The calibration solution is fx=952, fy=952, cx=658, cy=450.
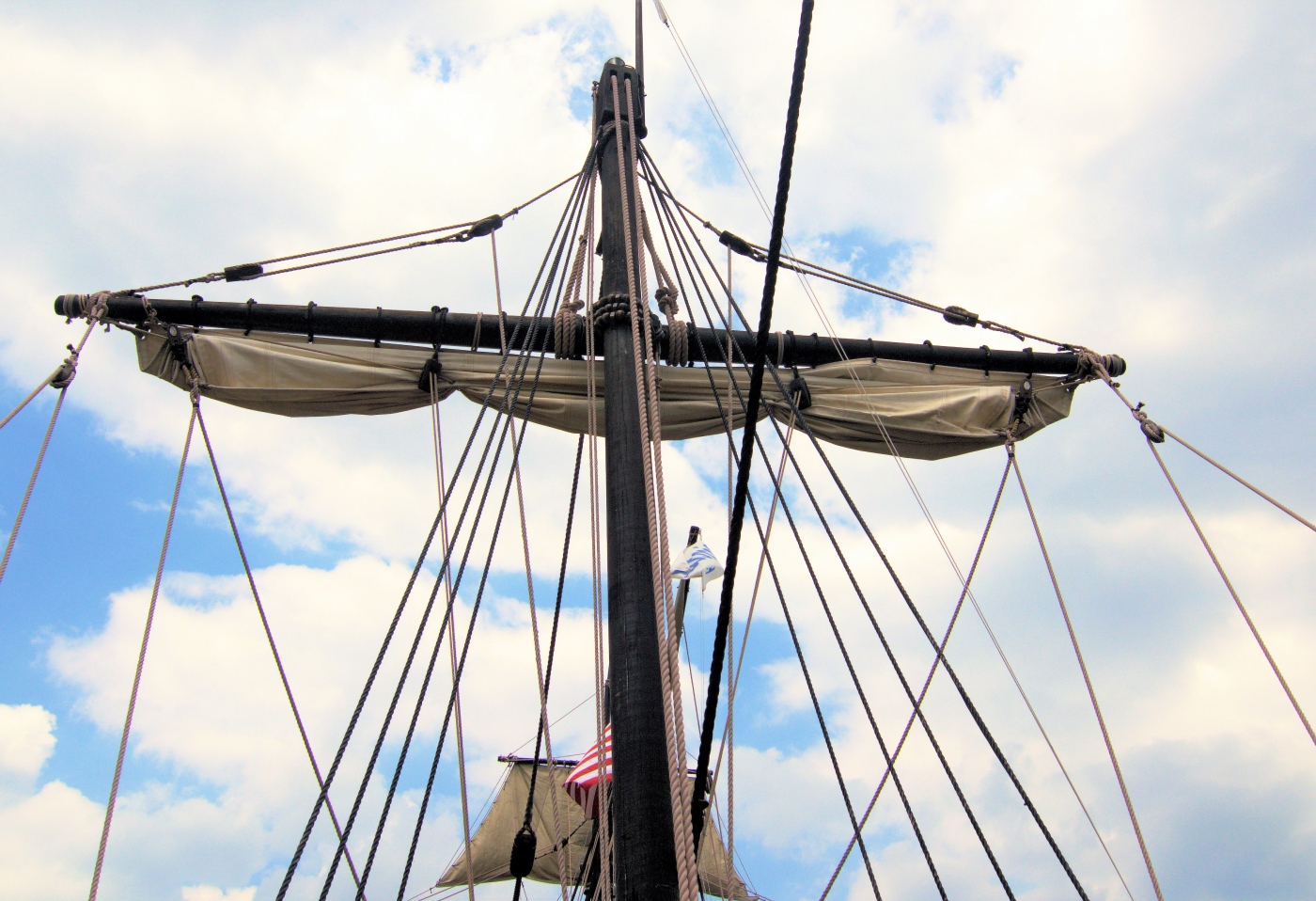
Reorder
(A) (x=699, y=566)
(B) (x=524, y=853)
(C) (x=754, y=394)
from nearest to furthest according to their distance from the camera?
(C) (x=754, y=394), (B) (x=524, y=853), (A) (x=699, y=566)

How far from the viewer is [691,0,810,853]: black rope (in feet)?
11.0

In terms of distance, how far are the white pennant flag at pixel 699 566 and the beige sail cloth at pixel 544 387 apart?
12.6 ft

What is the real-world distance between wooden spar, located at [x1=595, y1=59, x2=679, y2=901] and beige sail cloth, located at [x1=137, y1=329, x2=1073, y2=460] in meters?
1.42

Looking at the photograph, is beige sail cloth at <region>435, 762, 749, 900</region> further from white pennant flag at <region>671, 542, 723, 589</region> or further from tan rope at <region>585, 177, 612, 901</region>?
tan rope at <region>585, 177, 612, 901</region>

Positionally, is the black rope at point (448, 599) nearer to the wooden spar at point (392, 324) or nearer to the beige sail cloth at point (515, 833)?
the wooden spar at point (392, 324)

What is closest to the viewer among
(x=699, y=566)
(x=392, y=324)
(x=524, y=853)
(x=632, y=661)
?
(x=632, y=661)

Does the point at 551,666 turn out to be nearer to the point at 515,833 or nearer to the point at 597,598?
the point at 597,598

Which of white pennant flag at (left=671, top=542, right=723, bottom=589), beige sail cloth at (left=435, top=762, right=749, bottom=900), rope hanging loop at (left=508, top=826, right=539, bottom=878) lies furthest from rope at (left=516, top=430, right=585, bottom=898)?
beige sail cloth at (left=435, top=762, right=749, bottom=900)

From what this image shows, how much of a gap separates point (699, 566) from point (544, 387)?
4997 millimetres

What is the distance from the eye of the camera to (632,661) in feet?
15.7

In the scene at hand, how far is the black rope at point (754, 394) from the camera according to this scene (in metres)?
3.35

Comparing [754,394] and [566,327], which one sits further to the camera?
[566,327]

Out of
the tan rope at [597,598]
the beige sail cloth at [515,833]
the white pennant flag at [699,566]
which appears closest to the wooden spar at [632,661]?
the tan rope at [597,598]

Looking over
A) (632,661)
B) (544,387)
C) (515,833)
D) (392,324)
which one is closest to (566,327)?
(544,387)
